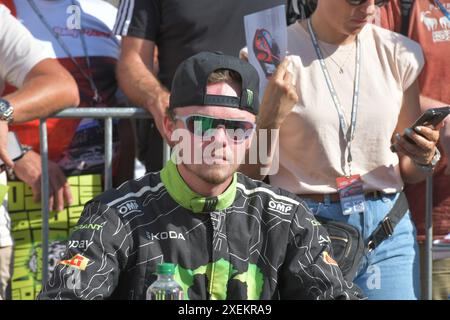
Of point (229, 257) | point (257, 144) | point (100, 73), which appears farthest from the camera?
point (100, 73)

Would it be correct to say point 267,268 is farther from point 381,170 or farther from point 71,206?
point 71,206

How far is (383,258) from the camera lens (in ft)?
15.5

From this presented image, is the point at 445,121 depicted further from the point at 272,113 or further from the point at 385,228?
the point at 272,113

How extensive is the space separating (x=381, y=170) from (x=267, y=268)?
50.4 inches

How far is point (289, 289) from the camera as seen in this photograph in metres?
3.74

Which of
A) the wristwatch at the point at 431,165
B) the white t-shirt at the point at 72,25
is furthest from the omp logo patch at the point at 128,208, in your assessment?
the white t-shirt at the point at 72,25

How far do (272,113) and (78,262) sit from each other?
1428 mm

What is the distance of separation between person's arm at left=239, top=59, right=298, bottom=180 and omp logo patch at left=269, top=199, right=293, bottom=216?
30.6 inches

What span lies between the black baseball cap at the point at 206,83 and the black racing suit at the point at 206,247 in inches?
12.7

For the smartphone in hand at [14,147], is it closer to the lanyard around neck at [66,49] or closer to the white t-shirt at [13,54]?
the white t-shirt at [13,54]

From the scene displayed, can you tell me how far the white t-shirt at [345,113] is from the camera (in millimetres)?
4719

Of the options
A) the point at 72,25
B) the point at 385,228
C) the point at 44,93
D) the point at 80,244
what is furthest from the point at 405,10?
the point at 80,244
